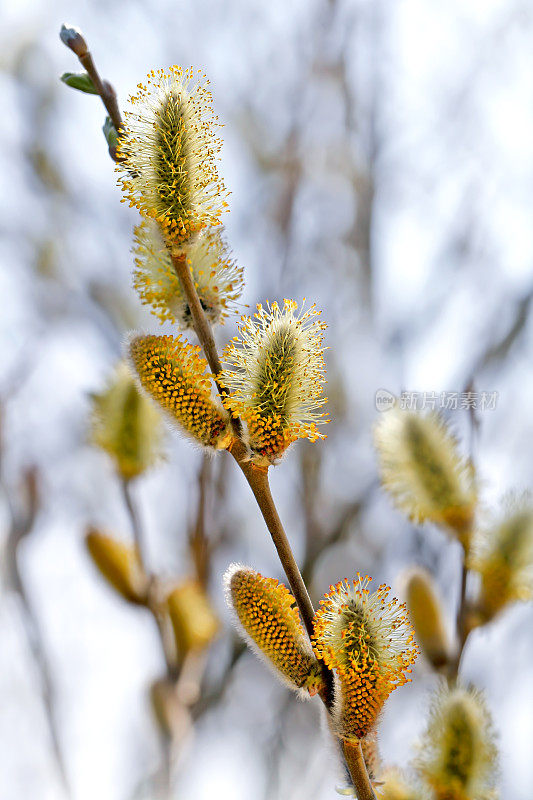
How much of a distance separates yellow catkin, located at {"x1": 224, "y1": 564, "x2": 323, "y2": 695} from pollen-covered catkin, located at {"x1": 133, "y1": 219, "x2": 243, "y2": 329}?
0.75 feet

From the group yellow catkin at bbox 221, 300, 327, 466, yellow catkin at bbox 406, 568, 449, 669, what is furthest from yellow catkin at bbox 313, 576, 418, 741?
yellow catkin at bbox 406, 568, 449, 669

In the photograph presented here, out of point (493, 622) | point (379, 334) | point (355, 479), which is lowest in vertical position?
point (493, 622)

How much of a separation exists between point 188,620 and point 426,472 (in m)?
0.39

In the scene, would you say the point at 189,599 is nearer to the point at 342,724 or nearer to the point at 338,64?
the point at 342,724

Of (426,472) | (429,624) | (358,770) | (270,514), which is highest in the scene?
(426,472)

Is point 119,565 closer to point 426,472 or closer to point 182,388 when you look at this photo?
point 426,472

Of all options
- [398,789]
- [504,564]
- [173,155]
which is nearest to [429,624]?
[504,564]

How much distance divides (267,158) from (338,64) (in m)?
0.31

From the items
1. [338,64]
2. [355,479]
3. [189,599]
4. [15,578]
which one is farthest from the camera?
[338,64]

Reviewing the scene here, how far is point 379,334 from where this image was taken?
190 cm

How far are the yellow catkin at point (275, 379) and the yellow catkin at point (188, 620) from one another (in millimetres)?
537

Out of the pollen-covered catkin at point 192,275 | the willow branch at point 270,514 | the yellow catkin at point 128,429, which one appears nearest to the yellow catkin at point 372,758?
the willow branch at point 270,514

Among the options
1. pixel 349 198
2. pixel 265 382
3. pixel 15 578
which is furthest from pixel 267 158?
pixel 265 382

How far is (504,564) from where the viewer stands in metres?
0.90
